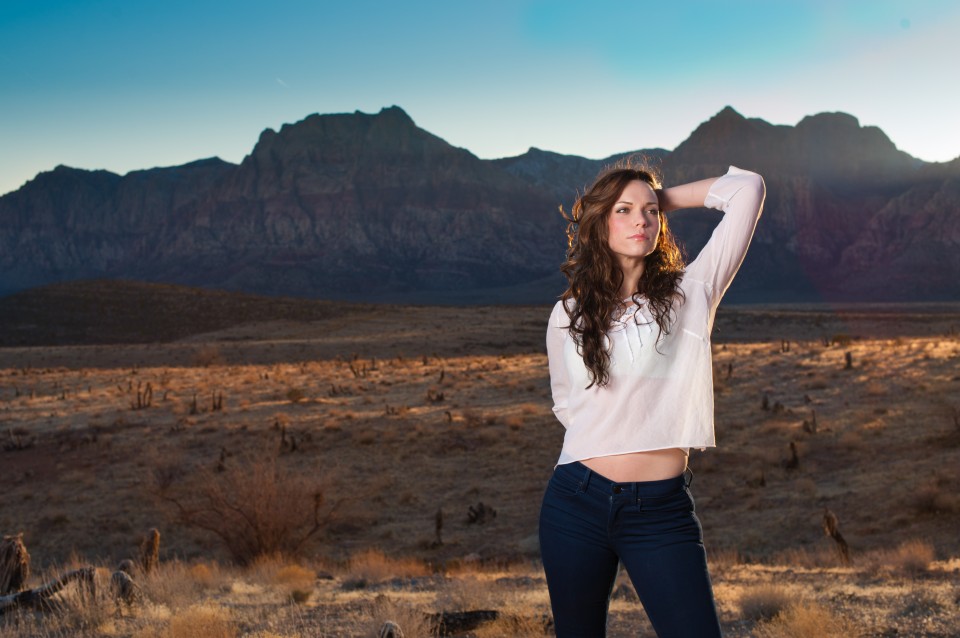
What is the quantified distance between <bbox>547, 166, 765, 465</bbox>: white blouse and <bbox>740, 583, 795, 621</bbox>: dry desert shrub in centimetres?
414

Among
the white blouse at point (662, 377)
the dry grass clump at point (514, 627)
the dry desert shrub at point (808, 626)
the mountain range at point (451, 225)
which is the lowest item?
the dry grass clump at point (514, 627)

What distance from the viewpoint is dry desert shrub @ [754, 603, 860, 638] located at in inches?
205

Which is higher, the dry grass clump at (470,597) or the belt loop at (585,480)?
the belt loop at (585,480)

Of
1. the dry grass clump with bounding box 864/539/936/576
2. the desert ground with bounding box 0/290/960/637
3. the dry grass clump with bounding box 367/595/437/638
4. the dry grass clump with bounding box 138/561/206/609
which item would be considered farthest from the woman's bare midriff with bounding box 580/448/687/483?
the dry grass clump with bounding box 864/539/936/576

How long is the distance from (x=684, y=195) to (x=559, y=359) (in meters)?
0.70

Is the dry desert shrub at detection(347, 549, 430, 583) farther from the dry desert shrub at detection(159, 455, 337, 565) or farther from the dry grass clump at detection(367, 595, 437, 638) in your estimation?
the dry grass clump at detection(367, 595, 437, 638)

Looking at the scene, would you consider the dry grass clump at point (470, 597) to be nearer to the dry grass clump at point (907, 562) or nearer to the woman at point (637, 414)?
the dry grass clump at point (907, 562)

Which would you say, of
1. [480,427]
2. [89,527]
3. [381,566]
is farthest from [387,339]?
[381,566]

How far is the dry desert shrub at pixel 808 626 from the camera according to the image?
5.20 meters

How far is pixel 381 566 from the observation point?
9.36 metres

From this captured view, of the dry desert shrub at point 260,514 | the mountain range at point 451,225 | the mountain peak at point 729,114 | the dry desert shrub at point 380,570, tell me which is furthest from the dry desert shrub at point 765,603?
the mountain peak at point 729,114

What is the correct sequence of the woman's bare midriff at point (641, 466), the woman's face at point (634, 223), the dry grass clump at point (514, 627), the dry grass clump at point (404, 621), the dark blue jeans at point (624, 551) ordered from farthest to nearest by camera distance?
the dry grass clump at point (514, 627)
the dry grass clump at point (404, 621)
the woman's face at point (634, 223)
the woman's bare midriff at point (641, 466)
the dark blue jeans at point (624, 551)

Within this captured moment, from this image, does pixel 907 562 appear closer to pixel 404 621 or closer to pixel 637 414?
pixel 404 621

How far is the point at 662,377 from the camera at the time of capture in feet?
8.32
